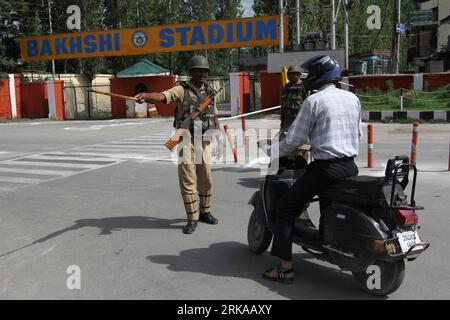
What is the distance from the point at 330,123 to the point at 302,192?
0.58 meters

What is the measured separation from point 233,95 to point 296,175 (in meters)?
23.0

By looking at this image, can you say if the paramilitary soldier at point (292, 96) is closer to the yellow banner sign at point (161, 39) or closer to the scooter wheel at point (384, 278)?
the scooter wheel at point (384, 278)

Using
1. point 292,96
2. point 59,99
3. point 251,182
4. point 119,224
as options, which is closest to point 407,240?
point 119,224

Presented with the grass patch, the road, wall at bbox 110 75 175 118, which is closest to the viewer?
the road

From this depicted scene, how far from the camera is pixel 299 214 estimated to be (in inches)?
171

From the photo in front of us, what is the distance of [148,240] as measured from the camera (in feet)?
18.6

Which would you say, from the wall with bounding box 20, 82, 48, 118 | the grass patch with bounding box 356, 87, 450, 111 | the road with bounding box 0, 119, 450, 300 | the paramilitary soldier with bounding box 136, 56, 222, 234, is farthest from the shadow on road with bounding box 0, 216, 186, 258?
the wall with bounding box 20, 82, 48, 118

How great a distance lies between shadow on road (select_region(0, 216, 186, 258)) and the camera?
616cm

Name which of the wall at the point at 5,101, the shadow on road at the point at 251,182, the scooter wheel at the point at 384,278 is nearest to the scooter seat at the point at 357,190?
the scooter wheel at the point at 384,278

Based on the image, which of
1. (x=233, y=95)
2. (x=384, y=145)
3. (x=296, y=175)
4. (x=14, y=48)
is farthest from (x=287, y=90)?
(x=14, y=48)

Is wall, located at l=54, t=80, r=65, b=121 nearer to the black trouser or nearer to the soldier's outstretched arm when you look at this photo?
the soldier's outstretched arm

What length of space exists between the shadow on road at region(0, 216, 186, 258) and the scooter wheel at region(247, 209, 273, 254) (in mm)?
1297

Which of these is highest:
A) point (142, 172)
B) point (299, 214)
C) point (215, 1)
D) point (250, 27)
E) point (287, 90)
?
point (215, 1)
